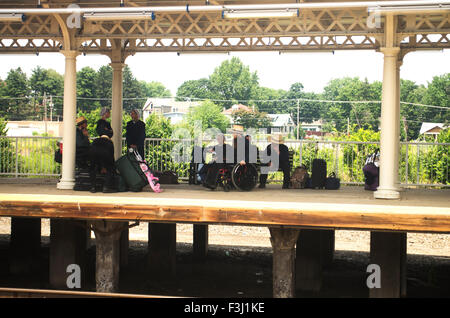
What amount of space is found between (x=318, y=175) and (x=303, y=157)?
3.70 m

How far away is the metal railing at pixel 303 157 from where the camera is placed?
Result: 18.0 m

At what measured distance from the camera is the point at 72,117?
1355 centimetres

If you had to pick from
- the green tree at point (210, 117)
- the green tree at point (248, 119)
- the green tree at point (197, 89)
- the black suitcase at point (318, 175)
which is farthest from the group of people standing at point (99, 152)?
the green tree at point (197, 89)

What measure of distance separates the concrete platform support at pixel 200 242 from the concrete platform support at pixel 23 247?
4.29 m

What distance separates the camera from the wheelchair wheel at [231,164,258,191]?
13.7 m

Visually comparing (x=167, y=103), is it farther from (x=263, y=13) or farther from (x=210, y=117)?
(x=263, y=13)

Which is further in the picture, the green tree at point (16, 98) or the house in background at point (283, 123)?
the house in background at point (283, 123)

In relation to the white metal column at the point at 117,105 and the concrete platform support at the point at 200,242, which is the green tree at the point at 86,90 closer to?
the concrete platform support at the point at 200,242

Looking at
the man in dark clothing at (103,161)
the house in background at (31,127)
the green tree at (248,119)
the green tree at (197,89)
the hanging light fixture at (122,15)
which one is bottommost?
the man in dark clothing at (103,161)

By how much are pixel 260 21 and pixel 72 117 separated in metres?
4.66

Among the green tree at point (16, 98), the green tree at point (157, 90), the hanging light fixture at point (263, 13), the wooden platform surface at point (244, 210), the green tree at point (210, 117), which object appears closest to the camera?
the wooden platform surface at point (244, 210)

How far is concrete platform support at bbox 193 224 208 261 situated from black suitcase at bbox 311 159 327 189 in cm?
395

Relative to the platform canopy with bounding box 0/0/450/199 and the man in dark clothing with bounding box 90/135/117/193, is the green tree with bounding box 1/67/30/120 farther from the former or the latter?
the man in dark clothing with bounding box 90/135/117/193
